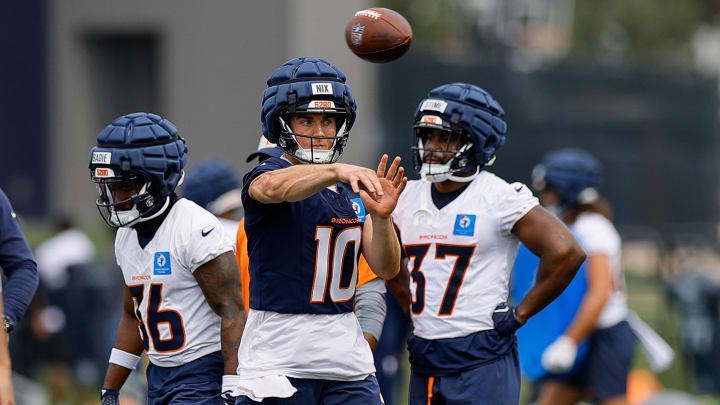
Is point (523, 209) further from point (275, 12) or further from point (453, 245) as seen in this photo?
point (275, 12)

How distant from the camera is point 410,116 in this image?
17375 millimetres

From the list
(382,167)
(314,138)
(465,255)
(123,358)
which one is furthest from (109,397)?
(382,167)

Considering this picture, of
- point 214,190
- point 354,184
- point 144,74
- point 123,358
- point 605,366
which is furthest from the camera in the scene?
point 144,74

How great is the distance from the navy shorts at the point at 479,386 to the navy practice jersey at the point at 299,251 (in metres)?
0.80

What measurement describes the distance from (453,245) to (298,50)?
11.9m

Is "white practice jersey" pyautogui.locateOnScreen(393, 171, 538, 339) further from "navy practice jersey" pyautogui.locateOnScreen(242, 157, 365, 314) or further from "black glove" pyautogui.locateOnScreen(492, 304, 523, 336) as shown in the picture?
"navy practice jersey" pyautogui.locateOnScreen(242, 157, 365, 314)

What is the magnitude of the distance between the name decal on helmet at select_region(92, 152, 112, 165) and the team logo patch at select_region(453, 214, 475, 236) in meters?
1.48

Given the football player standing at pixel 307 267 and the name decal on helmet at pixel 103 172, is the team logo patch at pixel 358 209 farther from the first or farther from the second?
the name decal on helmet at pixel 103 172

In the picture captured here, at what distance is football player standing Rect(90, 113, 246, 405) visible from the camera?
4.46m

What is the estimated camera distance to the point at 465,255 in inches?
188

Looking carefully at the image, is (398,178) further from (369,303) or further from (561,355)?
(561,355)

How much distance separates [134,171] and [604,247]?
3.49 m

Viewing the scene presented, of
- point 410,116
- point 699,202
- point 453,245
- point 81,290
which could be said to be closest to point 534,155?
point 410,116

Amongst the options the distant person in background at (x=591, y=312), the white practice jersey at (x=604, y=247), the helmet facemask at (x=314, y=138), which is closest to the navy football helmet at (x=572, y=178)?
the distant person in background at (x=591, y=312)
